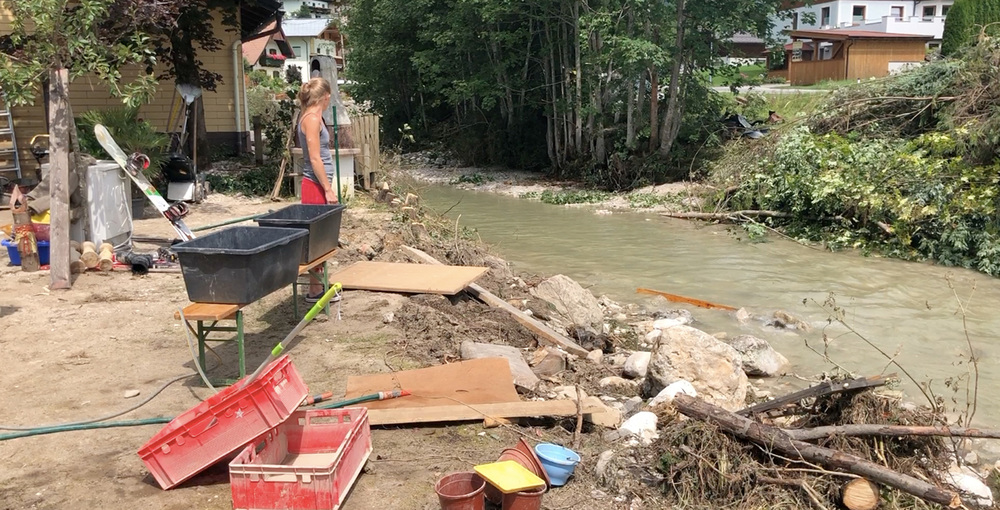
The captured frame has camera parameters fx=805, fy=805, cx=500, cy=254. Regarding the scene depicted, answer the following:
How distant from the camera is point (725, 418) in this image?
4145 millimetres

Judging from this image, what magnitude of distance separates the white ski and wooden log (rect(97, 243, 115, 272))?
0.66m

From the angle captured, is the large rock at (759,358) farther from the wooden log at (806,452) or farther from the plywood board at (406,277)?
the wooden log at (806,452)

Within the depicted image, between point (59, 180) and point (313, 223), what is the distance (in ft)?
10.6

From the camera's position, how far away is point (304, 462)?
4195mm

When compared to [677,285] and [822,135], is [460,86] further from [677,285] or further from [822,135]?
[677,285]

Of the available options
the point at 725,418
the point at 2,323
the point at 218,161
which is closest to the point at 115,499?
the point at 725,418

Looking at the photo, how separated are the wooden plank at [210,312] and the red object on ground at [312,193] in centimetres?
230

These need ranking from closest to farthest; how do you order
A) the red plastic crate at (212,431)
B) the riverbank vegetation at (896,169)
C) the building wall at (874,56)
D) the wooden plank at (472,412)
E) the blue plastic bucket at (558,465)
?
the red plastic crate at (212,431)
the blue plastic bucket at (558,465)
the wooden plank at (472,412)
the riverbank vegetation at (896,169)
the building wall at (874,56)

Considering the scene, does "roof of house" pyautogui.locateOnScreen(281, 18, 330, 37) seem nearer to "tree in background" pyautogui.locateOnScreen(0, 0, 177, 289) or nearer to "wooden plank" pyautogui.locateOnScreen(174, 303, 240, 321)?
"tree in background" pyautogui.locateOnScreen(0, 0, 177, 289)

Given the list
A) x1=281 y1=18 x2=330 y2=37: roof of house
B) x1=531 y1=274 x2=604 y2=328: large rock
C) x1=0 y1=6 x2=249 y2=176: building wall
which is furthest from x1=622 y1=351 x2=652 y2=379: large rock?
x1=281 y1=18 x2=330 y2=37: roof of house

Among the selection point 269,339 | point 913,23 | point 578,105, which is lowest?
point 269,339

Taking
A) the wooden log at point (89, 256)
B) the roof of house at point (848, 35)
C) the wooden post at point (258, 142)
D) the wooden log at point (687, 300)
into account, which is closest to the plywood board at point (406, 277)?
the wooden log at point (89, 256)

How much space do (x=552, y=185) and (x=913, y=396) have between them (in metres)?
14.7

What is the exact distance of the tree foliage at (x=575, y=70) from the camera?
17922 mm
